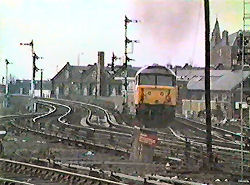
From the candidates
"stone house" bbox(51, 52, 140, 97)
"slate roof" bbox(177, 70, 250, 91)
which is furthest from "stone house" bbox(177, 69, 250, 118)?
"stone house" bbox(51, 52, 140, 97)

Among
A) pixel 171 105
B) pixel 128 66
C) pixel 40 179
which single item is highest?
pixel 128 66

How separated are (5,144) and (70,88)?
33.3ft

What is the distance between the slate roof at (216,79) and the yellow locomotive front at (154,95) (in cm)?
452

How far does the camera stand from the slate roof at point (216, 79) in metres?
20.2

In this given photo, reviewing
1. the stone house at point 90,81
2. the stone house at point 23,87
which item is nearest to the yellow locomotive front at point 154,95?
the stone house at point 90,81

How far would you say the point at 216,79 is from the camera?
74.2 feet

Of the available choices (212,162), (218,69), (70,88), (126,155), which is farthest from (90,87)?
(212,162)

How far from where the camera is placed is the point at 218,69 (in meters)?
23.5

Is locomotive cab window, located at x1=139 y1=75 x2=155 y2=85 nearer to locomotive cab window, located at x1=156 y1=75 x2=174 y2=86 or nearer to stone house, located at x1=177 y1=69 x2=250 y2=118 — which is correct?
locomotive cab window, located at x1=156 y1=75 x2=174 y2=86

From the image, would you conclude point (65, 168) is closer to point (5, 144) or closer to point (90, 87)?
point (5, 144)

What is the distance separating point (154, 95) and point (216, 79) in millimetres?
8507

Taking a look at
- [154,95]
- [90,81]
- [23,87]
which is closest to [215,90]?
[90,81]

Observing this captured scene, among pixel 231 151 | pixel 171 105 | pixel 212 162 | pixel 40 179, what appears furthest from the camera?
pixel 171 105

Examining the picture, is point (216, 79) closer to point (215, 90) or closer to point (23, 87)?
point (215, 90)
